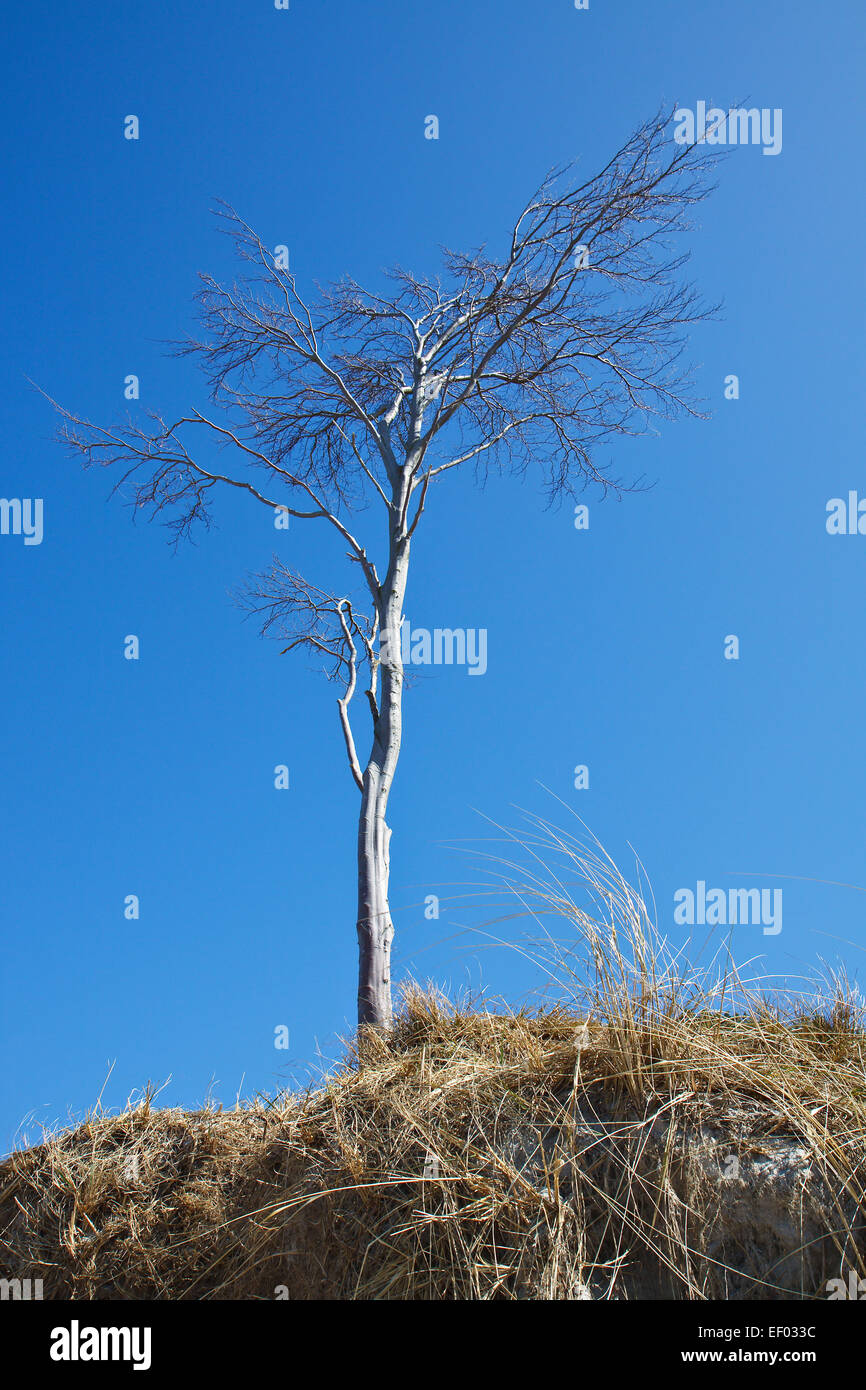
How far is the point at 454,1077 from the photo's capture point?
141 inches

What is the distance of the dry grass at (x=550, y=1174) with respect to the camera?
279 centimetres

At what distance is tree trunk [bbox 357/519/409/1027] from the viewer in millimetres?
7109

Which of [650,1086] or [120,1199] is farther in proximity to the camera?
[120,1199]

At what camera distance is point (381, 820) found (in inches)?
306

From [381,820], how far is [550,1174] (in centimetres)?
488

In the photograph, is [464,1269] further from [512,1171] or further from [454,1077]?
[454,1077]

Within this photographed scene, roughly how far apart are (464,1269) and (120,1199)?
234 cm

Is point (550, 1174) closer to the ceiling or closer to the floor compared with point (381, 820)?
closer to the floor

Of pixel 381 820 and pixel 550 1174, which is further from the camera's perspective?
pixel 381 820

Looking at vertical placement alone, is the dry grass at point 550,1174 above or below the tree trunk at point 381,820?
below

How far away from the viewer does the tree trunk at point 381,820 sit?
23.3 ft

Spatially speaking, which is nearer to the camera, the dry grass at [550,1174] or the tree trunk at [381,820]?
the dry grass at [550,1174]

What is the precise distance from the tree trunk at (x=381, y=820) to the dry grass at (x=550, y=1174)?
2.75 meters
